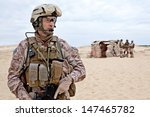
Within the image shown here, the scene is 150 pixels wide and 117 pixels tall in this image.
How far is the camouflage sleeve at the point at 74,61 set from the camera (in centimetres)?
279

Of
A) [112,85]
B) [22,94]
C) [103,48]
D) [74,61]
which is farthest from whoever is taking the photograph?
[103,48]

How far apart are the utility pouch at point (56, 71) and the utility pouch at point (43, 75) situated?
51mm

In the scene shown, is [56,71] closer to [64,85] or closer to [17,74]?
[64,85]

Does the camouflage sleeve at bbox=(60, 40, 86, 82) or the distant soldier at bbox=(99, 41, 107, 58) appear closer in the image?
the camouflage sleeve at bbox=(60, 40, 86, 82)

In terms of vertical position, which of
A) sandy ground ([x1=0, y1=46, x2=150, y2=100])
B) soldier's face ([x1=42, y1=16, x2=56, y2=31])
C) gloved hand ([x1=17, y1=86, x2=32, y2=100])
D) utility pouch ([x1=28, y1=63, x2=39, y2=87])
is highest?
soldier's face ([x1=42, y1=16, x2=56, y2=31])

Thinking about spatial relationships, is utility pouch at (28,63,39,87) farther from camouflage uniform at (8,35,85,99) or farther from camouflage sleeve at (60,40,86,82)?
camouflage sleeve at (60,40,86,82)

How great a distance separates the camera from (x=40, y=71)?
273 centimetres

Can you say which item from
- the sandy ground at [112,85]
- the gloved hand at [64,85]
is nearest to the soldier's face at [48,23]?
the gloved hand at [64,85]

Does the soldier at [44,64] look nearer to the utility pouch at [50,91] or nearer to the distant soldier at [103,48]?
the utility pouch at [50,91]

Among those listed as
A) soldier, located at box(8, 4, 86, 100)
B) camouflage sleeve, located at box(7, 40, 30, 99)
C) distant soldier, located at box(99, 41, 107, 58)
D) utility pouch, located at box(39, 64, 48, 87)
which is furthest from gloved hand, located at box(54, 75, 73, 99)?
distant soldier, located at box(99, 41, 107, 58)

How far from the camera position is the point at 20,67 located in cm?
275

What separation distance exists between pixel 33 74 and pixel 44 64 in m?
0.11

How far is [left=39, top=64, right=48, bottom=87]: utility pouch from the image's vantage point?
2742 millimetres

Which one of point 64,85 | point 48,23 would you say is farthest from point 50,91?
point 48,23
